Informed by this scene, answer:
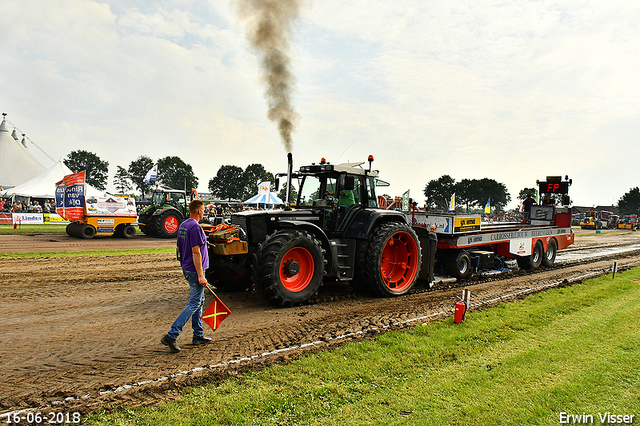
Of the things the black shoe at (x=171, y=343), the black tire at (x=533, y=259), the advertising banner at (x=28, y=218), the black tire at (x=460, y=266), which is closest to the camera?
the black shoe at (x=171, y=343)

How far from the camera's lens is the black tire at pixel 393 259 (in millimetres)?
7199

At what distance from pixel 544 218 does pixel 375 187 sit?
835 centimetres

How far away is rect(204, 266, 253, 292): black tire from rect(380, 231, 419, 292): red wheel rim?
2.75 metres

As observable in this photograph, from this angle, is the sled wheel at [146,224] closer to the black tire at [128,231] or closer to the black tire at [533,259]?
the black tire at [128,231]

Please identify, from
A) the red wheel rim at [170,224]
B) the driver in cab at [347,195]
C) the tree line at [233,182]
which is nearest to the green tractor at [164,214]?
the red wheel rim at [170,224]

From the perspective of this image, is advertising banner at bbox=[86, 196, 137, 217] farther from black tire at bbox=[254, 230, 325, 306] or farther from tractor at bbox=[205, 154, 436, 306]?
black tire at bbox=[254, 230, 325, 306]

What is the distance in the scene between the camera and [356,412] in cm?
322

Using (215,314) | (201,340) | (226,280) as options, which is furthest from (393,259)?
(201,340)

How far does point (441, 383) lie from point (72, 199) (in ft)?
61.3

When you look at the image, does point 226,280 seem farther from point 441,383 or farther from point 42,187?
point 42,187

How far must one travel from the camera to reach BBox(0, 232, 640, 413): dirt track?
12.0ft

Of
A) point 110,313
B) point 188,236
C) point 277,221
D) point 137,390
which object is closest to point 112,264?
point 110,313

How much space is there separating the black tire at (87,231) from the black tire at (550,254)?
18446 millimetres

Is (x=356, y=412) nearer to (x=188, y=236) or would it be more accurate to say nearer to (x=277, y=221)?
(x=188, y=236)
